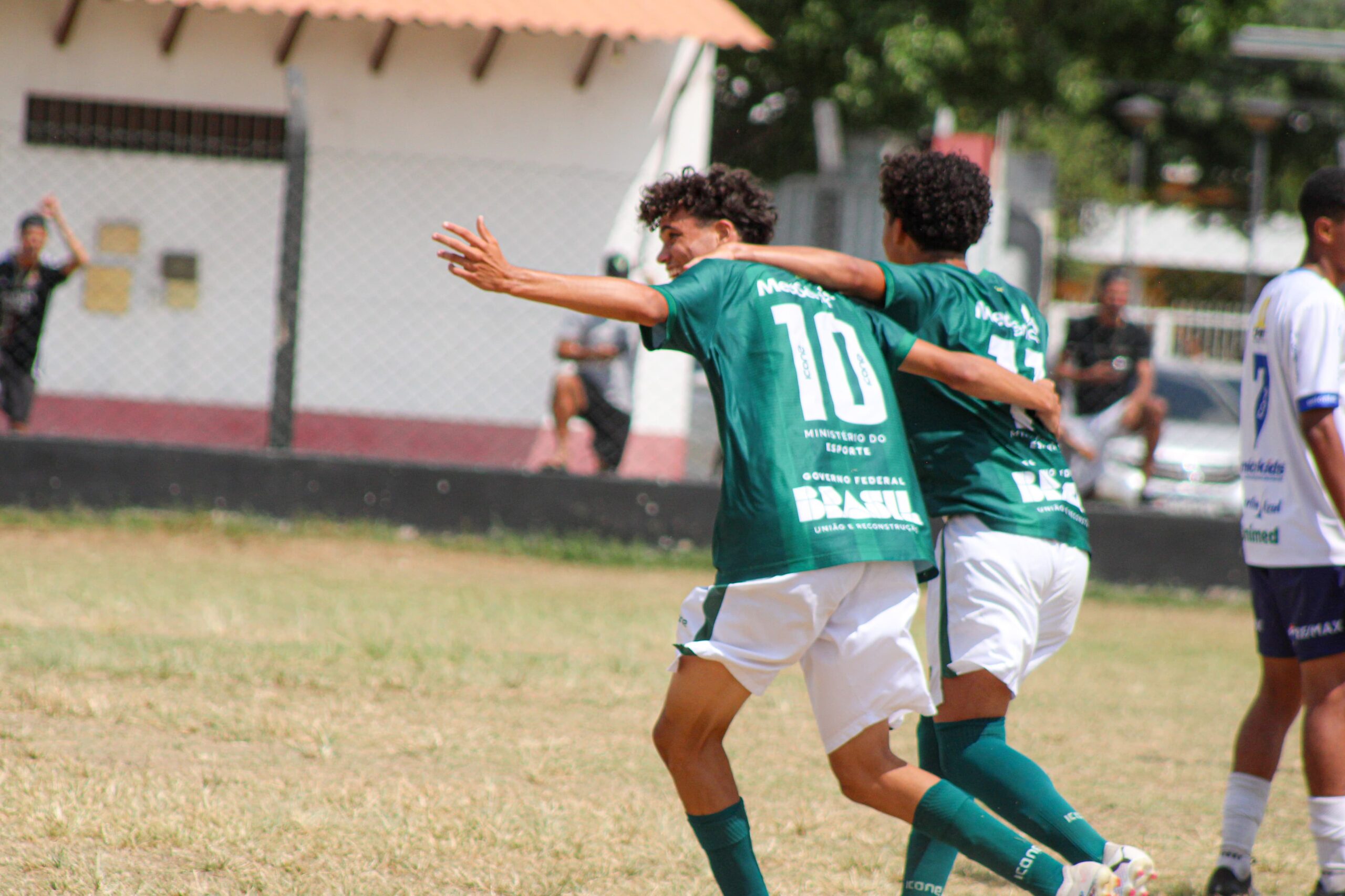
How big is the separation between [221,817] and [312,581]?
3.95 metres

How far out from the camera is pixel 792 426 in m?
2.87

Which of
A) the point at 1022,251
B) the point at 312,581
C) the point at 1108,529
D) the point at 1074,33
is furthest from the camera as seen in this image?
the point at 1074,33

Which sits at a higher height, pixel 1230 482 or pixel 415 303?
pixel 415 303

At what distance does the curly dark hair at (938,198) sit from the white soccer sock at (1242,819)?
65.3 inches

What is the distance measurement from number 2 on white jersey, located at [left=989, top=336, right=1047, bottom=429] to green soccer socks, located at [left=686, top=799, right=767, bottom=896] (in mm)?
1127

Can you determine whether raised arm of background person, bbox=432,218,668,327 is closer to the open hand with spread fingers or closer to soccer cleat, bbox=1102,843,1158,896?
the open hand with spread fingers

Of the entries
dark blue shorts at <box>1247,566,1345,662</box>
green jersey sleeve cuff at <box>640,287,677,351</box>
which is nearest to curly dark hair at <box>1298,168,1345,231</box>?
dark blue shorts at <box>1247,566,1345,662</box>

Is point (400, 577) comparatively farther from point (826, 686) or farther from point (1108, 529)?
point (826, 686)

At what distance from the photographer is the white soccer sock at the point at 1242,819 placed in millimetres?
3658

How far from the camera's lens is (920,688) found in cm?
287

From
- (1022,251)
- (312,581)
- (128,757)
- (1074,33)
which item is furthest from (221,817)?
(1074,33)

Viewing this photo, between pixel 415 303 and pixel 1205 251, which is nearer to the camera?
pixel 415 303

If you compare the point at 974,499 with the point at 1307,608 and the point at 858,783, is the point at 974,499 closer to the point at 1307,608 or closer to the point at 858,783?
the point at 858,783

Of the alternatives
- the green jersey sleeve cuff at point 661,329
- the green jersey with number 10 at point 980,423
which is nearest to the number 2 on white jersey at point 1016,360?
the green jersey with number 10 at point 980,423
